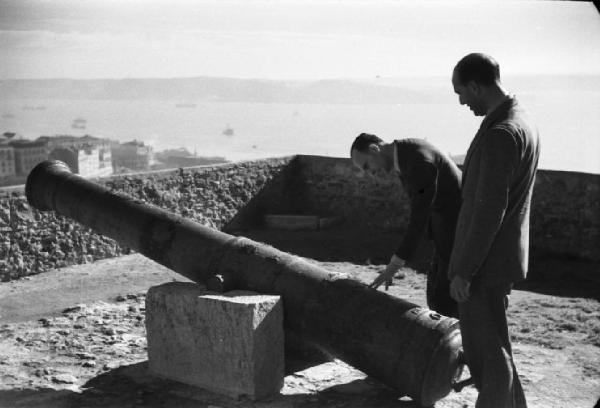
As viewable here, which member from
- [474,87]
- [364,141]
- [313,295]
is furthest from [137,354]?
[474,87]

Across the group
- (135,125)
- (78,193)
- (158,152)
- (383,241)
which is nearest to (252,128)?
(135,125)

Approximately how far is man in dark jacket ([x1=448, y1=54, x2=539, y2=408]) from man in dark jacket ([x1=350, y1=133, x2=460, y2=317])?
0.78 m

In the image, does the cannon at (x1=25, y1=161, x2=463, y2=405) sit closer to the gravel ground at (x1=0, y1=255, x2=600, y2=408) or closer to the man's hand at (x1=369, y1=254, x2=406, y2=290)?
the man's hand at (x1=369, y1=254, x2=406, y2=290)

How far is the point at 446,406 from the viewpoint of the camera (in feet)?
14.5

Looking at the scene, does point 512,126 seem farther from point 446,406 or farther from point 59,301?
point 59,301

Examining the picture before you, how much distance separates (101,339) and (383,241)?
536cm

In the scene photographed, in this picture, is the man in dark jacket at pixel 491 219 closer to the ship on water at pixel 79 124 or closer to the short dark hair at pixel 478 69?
the short dark hair at pixel 478 69

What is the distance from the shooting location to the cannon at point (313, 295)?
3.95 metres

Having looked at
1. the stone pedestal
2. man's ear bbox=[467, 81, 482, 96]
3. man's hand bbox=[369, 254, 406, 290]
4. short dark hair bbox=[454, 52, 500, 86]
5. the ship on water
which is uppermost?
the ship on water

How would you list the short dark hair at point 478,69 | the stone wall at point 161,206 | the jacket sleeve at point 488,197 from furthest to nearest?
1. the stone wall at point 161,206
2. the short dark hair at point 478,69
3. the jacket sleeve at point 488,197

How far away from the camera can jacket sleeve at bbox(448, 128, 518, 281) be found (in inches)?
116

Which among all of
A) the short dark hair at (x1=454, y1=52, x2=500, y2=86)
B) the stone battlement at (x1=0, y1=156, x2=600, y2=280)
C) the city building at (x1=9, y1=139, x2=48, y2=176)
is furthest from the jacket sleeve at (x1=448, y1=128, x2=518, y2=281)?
the city building at (x1=9, y1=139, x2=48, y2=176)

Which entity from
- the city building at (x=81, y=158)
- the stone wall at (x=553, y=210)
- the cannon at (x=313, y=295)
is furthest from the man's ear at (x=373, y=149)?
the city building at (x=81, y=158)

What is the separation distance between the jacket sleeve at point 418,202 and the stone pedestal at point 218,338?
0.96m
